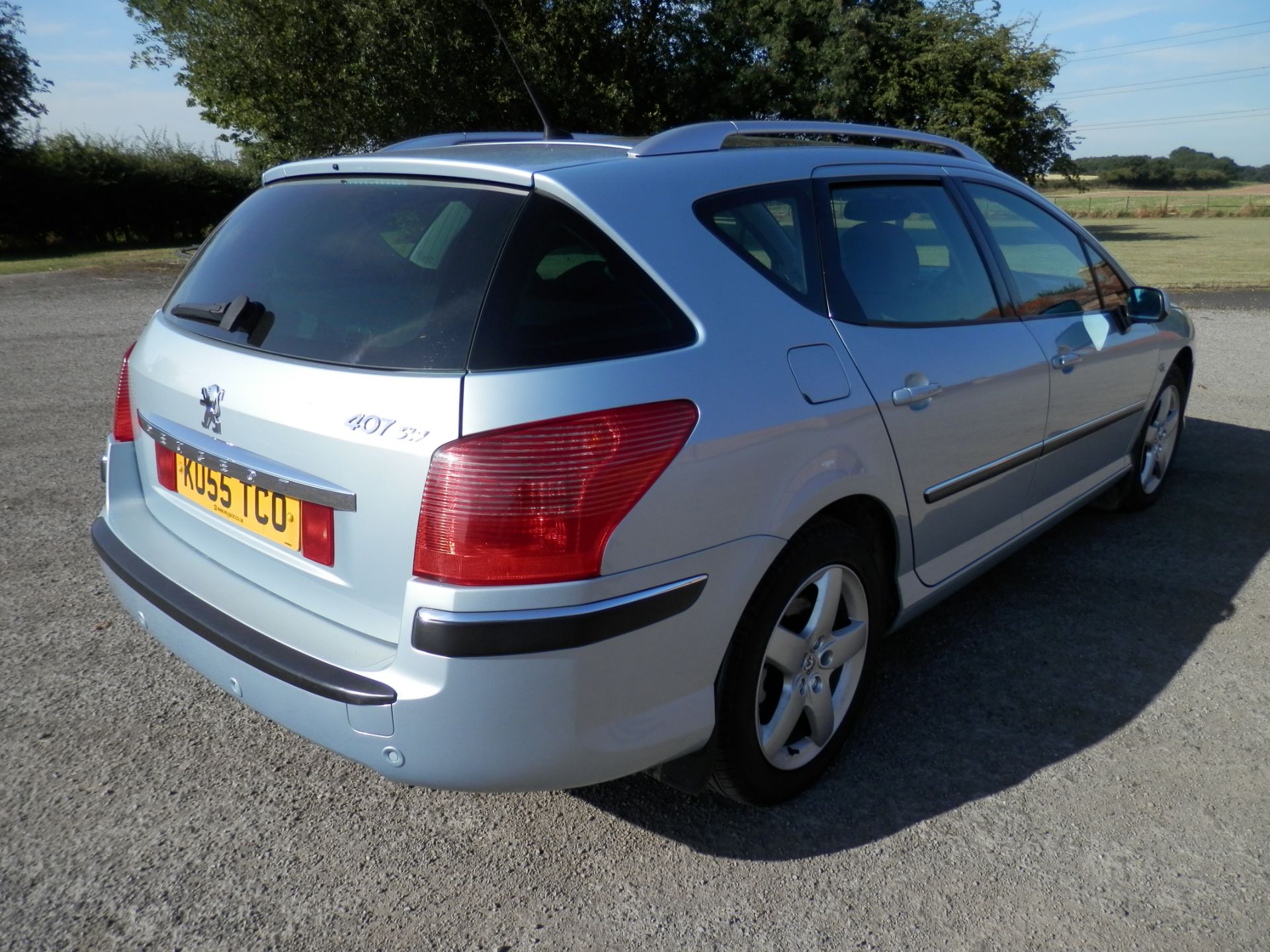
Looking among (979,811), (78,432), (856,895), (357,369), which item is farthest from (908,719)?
(78,432)

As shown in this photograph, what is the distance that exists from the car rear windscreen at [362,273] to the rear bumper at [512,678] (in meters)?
0.57

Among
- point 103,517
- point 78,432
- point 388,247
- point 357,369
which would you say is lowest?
point 78,432

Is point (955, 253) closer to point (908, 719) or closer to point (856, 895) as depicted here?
point (908, 719)

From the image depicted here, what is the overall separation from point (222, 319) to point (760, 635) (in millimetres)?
1539

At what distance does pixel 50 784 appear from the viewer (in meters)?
2.69

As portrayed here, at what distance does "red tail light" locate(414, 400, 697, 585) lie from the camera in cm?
194

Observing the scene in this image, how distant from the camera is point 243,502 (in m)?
2.35

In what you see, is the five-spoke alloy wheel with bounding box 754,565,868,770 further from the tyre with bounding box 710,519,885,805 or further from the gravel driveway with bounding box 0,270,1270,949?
the gravel driveway with bounding box 0,270,1270,949

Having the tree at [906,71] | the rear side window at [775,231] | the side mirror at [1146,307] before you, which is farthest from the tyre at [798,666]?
the tree at [906,71]

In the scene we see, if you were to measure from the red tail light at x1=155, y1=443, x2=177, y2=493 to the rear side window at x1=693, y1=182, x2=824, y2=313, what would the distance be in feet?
4.89

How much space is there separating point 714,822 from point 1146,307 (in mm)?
3005

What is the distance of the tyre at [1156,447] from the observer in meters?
4.85

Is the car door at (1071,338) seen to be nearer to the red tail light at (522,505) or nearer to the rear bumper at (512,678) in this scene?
the rear bumper at (512,678)

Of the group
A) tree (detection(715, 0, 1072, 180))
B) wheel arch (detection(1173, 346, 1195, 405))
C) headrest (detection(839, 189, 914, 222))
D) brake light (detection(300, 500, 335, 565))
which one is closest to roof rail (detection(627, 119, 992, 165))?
headrest (detection(839, 189, 914, 222))
